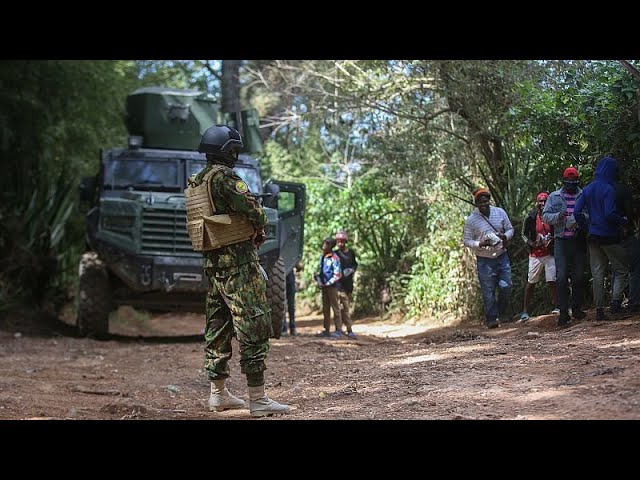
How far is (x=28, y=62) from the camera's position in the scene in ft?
47.3

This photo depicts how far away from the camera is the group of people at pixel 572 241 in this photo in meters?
8.76

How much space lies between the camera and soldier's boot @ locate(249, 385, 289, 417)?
6.33 m

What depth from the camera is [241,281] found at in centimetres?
635

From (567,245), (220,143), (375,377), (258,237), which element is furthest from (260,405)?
(567,245)

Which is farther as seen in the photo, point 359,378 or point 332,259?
point 332,259

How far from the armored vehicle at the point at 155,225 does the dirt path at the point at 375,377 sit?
2.33 ft

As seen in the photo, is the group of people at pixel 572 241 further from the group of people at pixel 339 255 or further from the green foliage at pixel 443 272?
the green foliage at pixel 443 272

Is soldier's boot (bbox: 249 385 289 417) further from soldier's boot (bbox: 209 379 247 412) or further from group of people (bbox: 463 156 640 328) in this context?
group of people (bbox: 463 156 640 328)

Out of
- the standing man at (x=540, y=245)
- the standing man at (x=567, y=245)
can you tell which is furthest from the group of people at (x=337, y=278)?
the standing man at (x=567, y=245)

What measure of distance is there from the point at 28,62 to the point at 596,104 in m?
8.35

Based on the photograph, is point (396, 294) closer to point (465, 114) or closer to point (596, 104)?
point (465, 114)

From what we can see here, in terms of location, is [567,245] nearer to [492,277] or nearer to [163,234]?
[492,277]

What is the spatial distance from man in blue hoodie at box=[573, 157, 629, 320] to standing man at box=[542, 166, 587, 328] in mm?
236
